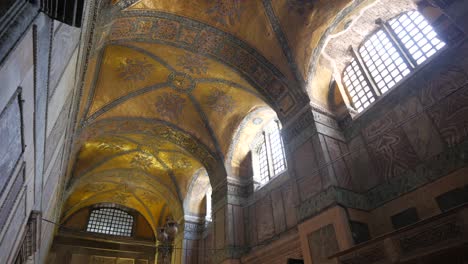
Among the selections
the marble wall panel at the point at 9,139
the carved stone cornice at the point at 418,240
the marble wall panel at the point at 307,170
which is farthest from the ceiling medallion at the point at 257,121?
the marble wall panel at the point at 9,139

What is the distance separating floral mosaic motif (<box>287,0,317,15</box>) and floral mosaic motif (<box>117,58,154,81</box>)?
179 inches

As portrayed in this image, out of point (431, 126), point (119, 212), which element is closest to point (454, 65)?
point (431, 126)

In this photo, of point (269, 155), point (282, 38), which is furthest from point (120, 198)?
point (282, 38)

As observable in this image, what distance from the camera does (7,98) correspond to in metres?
1.84

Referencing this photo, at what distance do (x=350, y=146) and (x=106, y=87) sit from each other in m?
7.39

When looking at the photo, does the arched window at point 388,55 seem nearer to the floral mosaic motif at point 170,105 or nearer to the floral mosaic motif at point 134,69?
the floral mosaic motif at point 170,105

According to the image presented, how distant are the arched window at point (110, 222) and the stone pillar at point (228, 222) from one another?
832cm

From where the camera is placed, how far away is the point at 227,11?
809 cm

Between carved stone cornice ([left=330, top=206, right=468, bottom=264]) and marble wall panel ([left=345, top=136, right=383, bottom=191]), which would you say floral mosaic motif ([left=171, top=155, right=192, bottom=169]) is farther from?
carved stone cornice ([left=330, top=206, right=468, bottom=264])

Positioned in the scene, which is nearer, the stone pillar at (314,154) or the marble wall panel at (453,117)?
the marble wall panel at (453,117)

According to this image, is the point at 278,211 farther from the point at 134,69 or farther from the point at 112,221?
the point at 112,221

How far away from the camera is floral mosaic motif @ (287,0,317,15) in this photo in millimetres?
7406

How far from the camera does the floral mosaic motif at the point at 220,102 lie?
10.4 m

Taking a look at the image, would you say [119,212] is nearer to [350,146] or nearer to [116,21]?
[116,21]
